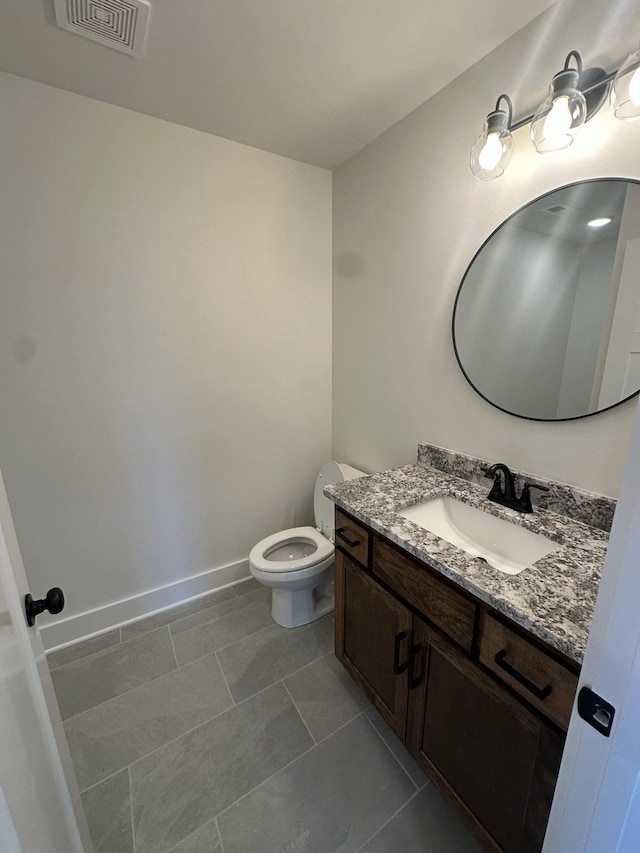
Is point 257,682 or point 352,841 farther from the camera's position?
point 257,682

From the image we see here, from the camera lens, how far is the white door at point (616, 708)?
45 centimetres

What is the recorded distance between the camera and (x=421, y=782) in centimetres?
123

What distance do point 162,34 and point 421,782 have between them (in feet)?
8.77

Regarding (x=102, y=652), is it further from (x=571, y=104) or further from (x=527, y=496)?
(x=571, y=104)

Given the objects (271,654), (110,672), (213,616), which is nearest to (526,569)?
(271,654)

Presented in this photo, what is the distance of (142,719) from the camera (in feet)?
4.72

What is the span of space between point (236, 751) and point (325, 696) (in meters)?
0.39

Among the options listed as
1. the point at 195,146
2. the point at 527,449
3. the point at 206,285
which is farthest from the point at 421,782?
the point at 195,146

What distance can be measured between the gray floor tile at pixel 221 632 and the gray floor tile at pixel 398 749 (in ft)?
2.31

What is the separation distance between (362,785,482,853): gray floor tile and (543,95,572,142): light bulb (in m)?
2.10

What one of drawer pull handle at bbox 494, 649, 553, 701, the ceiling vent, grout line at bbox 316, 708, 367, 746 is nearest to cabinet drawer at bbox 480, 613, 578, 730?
drawer pull handle at bbox 494, 649, 553, 701

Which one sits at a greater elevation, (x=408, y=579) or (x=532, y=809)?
(x=408, y=579)

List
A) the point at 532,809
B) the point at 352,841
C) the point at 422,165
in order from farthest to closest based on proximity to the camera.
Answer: the point at 422,165 → the point at 352,841 → the point at 532,809

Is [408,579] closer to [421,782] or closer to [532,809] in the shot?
[532,809]
